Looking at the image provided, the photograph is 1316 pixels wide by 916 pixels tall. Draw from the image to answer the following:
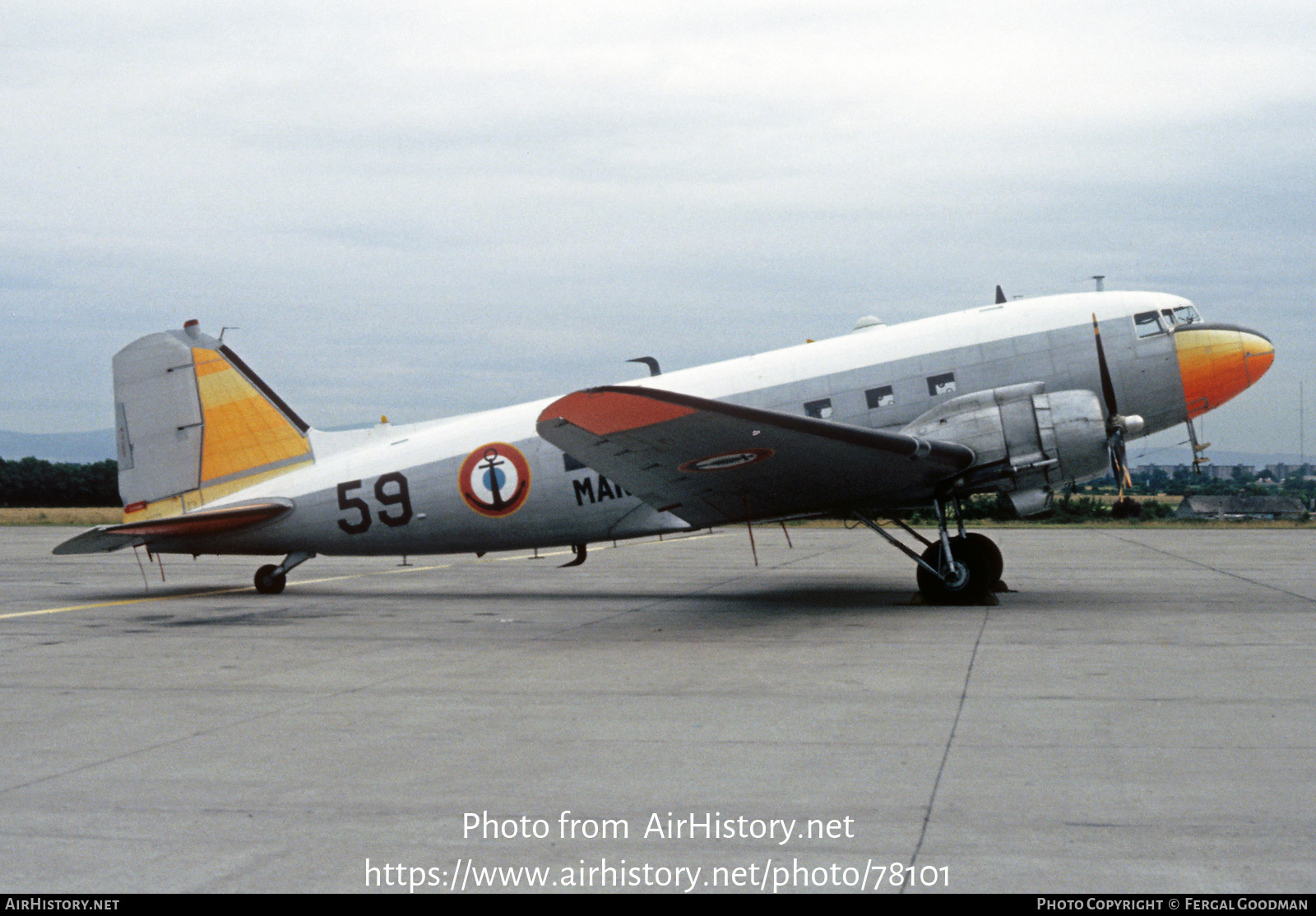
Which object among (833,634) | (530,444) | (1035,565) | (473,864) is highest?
(530,444)

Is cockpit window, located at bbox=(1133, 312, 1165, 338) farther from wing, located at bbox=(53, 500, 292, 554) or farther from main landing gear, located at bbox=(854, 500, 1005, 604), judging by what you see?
wing, located at bbox=(53, 500, 292, 554)

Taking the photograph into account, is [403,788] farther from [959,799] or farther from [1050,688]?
[1050,688]

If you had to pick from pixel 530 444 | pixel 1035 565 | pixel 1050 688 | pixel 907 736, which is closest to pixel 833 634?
pixel 1050 688

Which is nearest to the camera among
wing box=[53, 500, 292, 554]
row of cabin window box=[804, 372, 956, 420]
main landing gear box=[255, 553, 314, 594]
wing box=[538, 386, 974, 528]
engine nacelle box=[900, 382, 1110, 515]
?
wing box=[538, 386, 974, 528]

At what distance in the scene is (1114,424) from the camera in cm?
1491

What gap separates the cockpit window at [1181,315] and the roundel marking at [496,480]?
30.6 feet

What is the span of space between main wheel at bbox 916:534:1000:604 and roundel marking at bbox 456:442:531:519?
601cm

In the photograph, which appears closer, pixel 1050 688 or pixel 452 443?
pixel 1050 688

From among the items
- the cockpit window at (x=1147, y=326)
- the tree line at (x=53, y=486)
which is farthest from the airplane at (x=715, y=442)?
the tree line at (x=53, y=486)

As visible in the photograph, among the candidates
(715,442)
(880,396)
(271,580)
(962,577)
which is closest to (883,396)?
(880,396)

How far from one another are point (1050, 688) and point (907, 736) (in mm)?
2203

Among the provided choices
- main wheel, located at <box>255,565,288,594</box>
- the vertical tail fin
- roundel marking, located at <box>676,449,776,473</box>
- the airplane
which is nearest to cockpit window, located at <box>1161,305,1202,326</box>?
the airplane

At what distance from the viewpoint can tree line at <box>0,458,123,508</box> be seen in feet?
267
